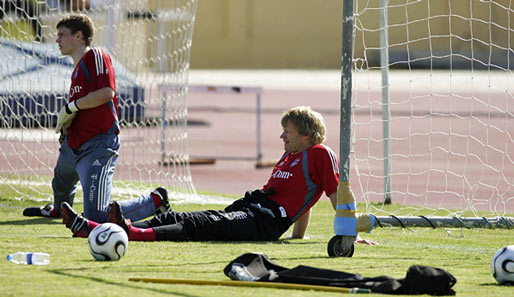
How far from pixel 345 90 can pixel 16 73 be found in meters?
6.17

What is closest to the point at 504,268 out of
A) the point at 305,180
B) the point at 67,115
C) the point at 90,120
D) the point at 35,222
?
the point at 305,180

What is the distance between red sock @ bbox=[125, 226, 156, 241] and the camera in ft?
24.3

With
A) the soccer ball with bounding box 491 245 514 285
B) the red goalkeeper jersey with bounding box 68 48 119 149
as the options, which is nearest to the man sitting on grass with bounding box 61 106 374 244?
the red goalkeeper jersey with bounding box 68 48 119 149

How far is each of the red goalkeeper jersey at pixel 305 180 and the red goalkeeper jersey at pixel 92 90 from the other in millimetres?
1694

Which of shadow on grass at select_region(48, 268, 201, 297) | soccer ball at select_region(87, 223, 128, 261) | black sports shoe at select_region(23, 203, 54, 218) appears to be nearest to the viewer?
shadow on grass at select_region(48, 268, 201, 297)

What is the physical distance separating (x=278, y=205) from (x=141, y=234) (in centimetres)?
114

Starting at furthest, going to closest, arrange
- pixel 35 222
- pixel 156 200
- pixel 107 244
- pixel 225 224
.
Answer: pixel 35 222 < pixel 156 200 < pixel 225 224 < pixel 107 244

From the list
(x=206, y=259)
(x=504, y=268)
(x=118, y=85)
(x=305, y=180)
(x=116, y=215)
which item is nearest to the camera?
(x=504, y=268)

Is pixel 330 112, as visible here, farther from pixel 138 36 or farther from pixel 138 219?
pixel 138 219

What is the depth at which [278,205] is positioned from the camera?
768cm

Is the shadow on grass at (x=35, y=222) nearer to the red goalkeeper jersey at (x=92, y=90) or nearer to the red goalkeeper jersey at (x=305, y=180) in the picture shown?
the red goalkeeper jersey at (x=92, y=90)

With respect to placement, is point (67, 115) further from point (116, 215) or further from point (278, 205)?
point (278, 205)

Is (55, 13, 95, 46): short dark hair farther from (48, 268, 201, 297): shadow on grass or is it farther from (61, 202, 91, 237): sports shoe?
(48, 268, 201, 297): shadow on grass

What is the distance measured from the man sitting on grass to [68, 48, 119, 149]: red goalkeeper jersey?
1122mm
